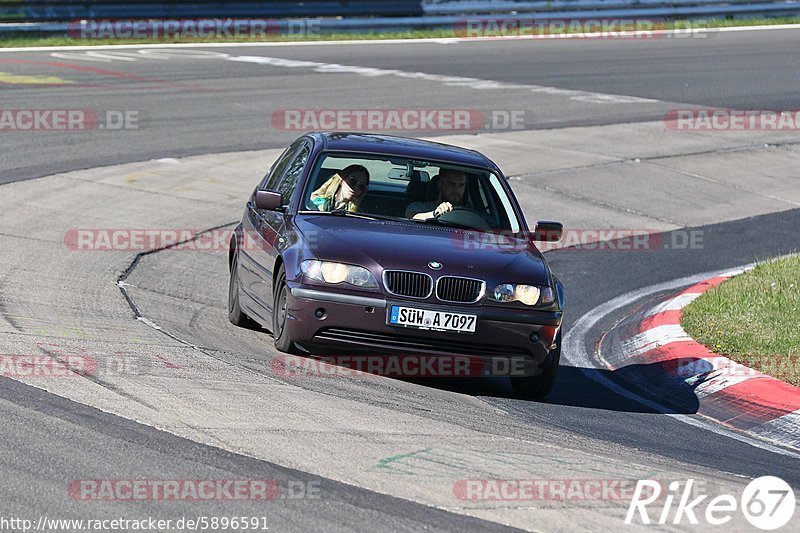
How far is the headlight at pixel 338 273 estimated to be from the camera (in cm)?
803

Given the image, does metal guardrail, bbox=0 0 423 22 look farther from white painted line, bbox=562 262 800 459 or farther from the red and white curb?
the red and white curb

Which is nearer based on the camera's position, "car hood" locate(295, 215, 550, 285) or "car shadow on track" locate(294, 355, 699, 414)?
"car hood" locate(295, 215, 550, 285)

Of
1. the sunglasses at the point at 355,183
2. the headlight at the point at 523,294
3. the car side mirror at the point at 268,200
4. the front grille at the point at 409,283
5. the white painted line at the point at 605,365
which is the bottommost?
the white painted line at the point at 605,365

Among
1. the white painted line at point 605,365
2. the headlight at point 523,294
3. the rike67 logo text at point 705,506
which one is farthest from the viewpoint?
the headlight at point 523,294

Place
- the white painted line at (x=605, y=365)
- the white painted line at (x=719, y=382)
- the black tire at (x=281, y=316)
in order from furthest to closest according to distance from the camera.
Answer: the white painted line at (x=719, y=382), the black tire at (x=281, y=316), the white painted line at (x=605, y=365)

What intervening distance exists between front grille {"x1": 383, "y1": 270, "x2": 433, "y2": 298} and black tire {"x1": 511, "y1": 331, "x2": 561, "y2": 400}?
35.8 inches

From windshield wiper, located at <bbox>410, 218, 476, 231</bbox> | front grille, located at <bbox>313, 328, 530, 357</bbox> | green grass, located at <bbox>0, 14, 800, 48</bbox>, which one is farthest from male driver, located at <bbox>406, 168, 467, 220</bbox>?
green grass, located at <bbox>0, 14, 800, 48</bbox>

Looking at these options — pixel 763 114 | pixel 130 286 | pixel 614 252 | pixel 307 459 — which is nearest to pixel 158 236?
pixel 130 286

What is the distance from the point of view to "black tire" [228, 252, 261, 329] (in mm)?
9859

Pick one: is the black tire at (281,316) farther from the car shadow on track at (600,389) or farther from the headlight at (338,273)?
the car shadow on track at (600,389)

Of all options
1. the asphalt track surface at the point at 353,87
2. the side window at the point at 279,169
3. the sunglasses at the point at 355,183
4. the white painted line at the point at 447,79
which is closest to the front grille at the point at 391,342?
the sunglasses at the point at 355,183

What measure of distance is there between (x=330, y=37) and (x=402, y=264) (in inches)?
950

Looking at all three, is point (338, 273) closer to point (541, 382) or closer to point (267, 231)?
point (267, 231)

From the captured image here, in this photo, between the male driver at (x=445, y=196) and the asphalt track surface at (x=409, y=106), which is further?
the male driver at (x=445, y=196)
